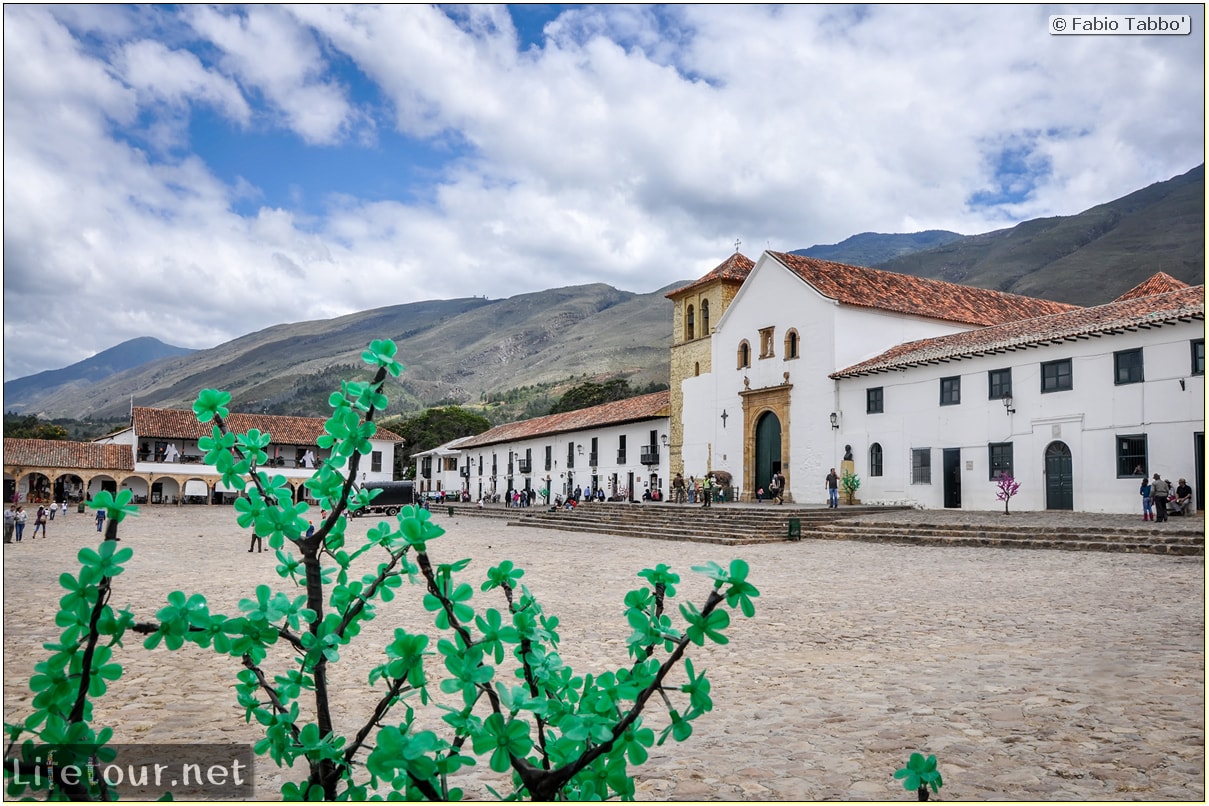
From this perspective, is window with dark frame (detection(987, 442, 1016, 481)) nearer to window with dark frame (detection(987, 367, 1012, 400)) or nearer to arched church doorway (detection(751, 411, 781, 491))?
window with dark frame (detection(987, 367, 1012, 400))

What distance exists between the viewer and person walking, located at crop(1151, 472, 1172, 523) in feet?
52.6

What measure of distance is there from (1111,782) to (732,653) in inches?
122

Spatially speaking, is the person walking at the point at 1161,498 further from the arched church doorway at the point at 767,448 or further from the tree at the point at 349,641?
the tree at the point at 349,641

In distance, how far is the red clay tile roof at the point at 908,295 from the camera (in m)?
27.0

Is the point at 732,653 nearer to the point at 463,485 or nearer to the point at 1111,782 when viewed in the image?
the point at 1111,782

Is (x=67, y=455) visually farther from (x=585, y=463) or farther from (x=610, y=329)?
(x=610, y=329)

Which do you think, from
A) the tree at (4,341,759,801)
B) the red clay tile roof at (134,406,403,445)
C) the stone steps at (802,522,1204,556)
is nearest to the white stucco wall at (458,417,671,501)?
the red clay tile roof at (134,406,403,445)

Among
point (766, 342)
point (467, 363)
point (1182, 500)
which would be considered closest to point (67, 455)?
point (766, 342)

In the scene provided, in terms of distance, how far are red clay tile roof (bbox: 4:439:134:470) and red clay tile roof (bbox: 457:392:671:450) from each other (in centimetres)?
1919

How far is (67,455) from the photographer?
42688 millimetres

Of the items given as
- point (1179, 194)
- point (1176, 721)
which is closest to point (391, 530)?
point (1176, 721)

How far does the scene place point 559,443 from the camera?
42.3 m

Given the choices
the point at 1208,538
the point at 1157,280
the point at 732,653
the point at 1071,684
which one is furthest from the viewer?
the point at 1157,280

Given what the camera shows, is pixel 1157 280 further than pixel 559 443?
No
